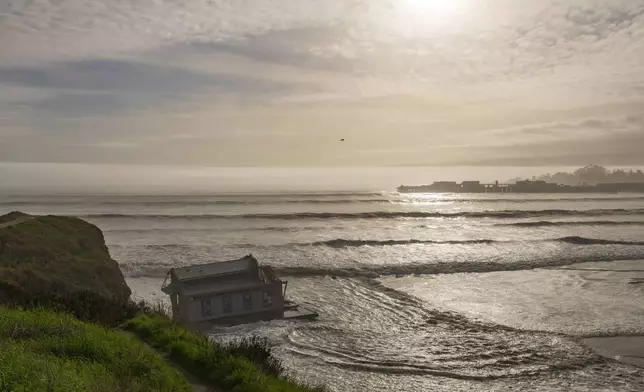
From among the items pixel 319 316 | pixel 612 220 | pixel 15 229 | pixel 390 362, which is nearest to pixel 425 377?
pixel 390 362

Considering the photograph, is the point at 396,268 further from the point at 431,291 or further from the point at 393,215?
the point at 393,215

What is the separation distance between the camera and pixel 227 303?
18.5 meters

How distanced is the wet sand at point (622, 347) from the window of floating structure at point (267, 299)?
1075 centimetres

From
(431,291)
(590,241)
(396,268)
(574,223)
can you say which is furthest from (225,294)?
(574,223)

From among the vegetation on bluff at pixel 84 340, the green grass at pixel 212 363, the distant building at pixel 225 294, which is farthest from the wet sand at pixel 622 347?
the vegetation on bluff at pixel 84 340

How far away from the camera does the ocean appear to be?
14047 millimetres

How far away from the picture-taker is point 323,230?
169 feet

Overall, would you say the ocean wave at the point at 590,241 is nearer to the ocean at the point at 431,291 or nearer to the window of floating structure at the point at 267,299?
the ocean at the point at 431,291

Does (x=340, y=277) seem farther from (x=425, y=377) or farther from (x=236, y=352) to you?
(x=236, y=352)

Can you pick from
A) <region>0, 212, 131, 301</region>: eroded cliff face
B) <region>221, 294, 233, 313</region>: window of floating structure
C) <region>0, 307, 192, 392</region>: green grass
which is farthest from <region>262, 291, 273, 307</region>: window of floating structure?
<region>0, 307, 192, 392</region>: green grass

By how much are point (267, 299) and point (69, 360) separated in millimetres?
11863

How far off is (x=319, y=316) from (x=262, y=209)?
56.8m

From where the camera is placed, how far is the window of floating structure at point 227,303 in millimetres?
18453

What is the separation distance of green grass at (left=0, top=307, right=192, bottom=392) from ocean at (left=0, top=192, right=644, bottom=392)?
5516 millimetres
